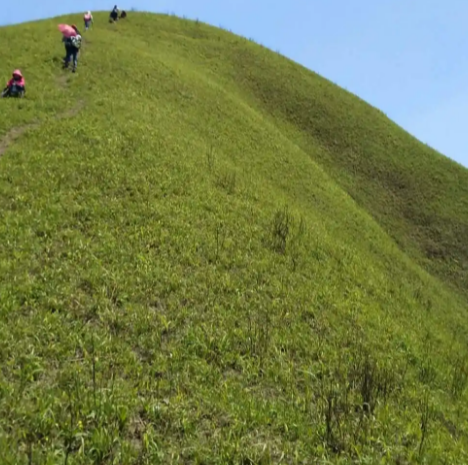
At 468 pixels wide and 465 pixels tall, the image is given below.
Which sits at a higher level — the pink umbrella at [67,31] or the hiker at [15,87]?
the pink umbrella at [67,31]

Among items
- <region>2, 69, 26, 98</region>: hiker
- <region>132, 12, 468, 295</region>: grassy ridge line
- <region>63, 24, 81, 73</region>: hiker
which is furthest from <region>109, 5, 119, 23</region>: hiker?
<region>2, 69, 26, 98</region>: hiker

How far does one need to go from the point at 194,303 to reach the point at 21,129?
1391 centimetres

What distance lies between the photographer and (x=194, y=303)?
12125 millimetres

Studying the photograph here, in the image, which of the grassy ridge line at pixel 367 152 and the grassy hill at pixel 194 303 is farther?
the grassy ridge line at pixel 367 152

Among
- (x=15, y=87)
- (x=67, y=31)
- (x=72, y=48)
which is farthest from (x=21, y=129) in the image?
(x=72, y=48)

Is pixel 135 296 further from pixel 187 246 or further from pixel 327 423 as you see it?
pixel 327 423

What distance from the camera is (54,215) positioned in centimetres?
1427

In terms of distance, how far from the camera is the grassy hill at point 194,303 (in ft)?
26.9

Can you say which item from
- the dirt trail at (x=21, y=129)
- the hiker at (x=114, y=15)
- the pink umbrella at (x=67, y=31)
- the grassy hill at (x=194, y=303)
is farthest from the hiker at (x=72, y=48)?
the hiker at (x=114, y=15)

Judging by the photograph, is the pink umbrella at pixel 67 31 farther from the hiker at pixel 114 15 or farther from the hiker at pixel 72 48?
the hiker at pixel 114 15

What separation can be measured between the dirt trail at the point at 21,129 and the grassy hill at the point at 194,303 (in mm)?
116

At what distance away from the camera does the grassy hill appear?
8.21 metres

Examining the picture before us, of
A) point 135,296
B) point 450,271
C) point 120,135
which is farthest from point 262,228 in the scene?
point 450,271

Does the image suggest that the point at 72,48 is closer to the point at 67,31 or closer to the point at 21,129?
the point at 67,31
